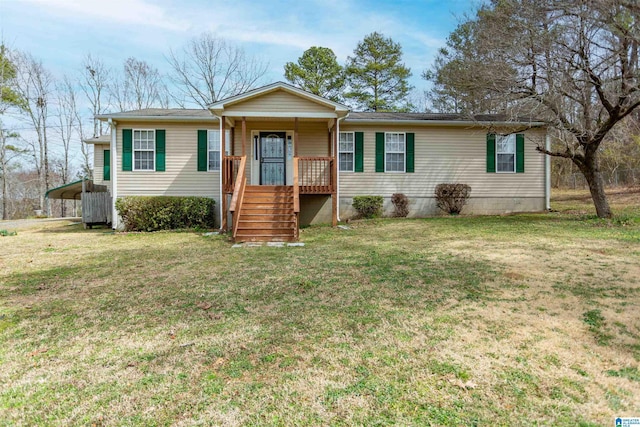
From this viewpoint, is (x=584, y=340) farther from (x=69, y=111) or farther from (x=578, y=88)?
(x=69, y=111)

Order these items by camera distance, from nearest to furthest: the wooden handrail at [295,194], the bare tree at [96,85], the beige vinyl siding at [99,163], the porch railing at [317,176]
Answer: the wooden handrail at [295,194], the porch railing at [317,176], the beige vinyl siding at [99,163], the bare tree at [96,85]

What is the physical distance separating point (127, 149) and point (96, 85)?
2173cm

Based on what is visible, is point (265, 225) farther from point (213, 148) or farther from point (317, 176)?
point (213, 148)

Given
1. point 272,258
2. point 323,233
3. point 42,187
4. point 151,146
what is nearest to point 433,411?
point 272,258

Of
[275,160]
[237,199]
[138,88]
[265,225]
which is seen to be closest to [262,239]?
[265,225]

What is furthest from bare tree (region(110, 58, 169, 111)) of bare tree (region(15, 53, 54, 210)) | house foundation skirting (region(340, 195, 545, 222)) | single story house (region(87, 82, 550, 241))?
house foundation skirting (region(340, 195, 545, 222))

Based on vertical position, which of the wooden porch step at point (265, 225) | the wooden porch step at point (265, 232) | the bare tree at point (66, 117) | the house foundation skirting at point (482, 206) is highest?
the bare tree at point (66, 117)

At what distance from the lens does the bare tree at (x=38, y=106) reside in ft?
83.1

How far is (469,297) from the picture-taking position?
4.04 meters

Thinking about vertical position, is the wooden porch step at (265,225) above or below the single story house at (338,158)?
below

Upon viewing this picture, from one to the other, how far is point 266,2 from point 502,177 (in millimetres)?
→ 10806

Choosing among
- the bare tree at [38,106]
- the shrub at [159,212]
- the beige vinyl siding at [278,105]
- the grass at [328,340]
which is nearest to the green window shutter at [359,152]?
the beige vinyl siding at [278,105]

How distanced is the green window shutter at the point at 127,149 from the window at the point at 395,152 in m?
8.74

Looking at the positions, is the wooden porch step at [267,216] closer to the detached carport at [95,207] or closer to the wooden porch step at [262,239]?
the wooden porch step at [262,239]
